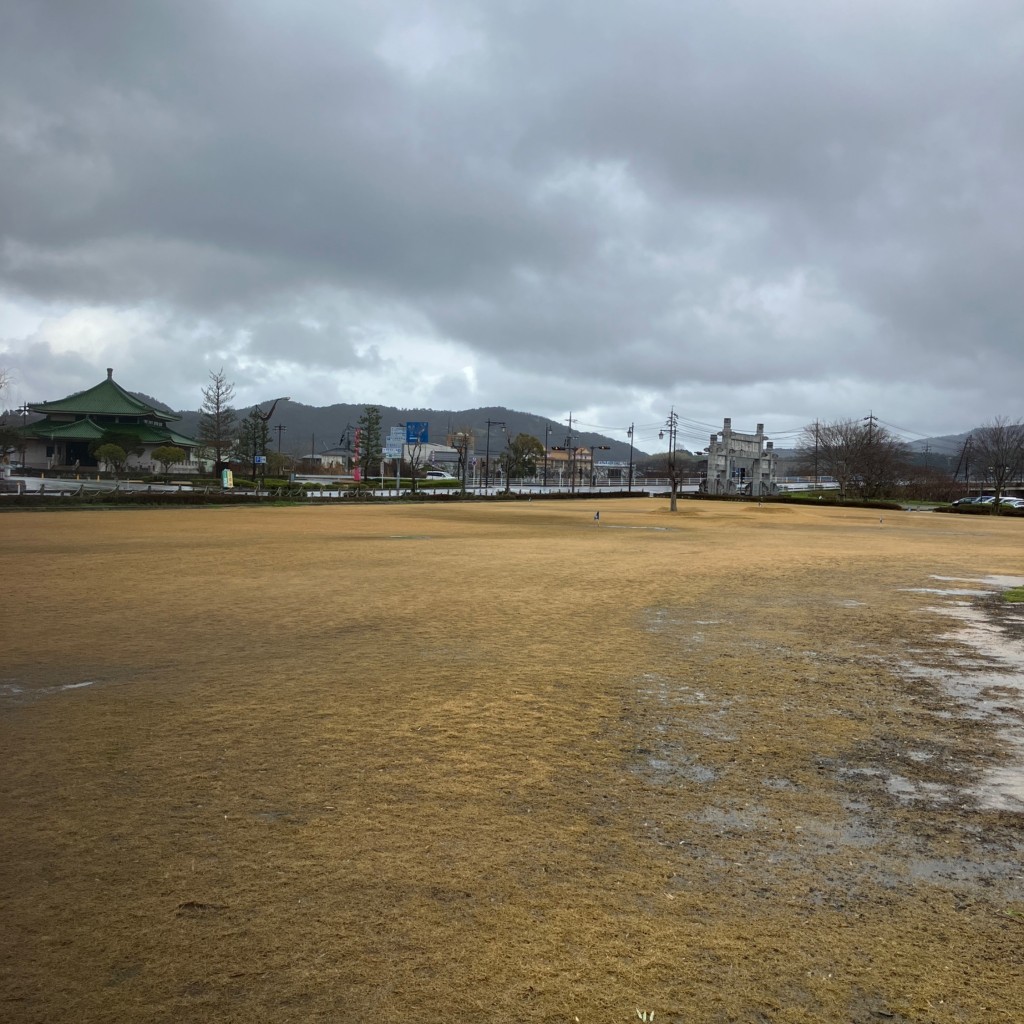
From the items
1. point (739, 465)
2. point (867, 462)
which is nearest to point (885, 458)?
point (867, 462)

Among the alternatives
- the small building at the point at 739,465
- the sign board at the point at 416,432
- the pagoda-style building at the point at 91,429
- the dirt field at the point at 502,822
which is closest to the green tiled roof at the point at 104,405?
the pagoda-style building at the point at 91,429

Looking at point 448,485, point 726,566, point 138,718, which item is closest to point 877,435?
point 448,485

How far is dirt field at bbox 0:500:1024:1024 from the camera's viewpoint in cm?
324

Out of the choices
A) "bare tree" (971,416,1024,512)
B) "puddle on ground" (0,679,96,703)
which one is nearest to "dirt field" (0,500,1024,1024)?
"puddle on ground" (0,679,96,703)

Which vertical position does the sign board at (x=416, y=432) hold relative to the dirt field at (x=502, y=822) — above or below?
above

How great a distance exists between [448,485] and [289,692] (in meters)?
89.3

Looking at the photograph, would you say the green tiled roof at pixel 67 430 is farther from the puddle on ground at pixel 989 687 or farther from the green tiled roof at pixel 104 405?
the puddle on ground at pixel 989 687

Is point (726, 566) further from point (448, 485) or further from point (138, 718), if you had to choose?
point (448, 485)

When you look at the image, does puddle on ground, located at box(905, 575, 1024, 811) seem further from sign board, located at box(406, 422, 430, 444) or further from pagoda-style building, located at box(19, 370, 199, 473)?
pagoda-style building, located at box(19, 370, 199, 473)

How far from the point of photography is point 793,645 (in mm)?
10055

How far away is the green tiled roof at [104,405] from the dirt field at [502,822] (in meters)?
79.5

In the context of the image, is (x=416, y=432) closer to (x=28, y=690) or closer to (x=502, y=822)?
(x=28, y=690)

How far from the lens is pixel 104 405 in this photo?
8269 centimetres

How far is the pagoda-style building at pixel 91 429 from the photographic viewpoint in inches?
3061
